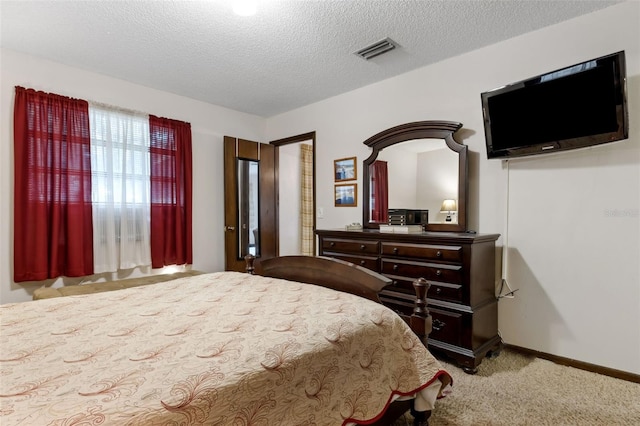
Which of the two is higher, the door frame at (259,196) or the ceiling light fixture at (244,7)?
the ceiling light fixture at (244,7)

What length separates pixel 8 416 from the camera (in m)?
0.71

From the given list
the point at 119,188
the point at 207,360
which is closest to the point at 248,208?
the point at 119,188

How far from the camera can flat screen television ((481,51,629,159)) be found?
2.13m

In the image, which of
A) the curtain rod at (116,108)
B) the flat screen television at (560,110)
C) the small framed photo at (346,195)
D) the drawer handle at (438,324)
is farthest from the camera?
the small framed photo at (346,195)

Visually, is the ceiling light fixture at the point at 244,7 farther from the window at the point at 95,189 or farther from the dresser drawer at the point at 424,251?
the dresser drawer at the point at 424,251

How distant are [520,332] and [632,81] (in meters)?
2.05

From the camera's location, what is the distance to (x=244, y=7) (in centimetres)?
223

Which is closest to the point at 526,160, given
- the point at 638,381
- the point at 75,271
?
the point at 638,381

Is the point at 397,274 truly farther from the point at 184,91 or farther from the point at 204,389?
the point at 184,91

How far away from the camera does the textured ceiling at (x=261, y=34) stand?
91.0 inches

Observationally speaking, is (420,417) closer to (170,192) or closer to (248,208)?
(170,192)

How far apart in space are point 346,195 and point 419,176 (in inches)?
41.0

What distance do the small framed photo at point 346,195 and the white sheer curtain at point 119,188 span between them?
2.24 m

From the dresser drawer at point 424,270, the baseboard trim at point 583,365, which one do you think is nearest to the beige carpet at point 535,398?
the baseboard trim at point 583,365
